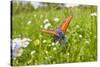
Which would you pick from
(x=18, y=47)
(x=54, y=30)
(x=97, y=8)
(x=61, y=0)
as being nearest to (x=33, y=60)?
(x=18, y=47)

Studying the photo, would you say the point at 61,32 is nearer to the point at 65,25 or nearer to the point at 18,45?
the point at 65,25

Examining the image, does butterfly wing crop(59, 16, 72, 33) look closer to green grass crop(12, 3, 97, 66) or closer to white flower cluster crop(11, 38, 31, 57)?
green grass crop(12, 3, 97, 66)

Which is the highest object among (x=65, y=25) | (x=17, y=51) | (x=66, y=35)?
(x=65, y=25)

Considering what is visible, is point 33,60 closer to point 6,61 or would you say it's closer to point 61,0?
point 6,61

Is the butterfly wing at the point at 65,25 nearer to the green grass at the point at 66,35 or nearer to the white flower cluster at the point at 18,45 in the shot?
the green grass at the point at 66,35

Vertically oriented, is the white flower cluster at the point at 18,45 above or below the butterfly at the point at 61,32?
below

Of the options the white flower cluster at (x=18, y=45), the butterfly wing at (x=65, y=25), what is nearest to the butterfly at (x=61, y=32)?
the butterfly wing at (x=65, y=25)

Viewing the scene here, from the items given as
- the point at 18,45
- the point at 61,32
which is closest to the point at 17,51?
the point at 18,45
